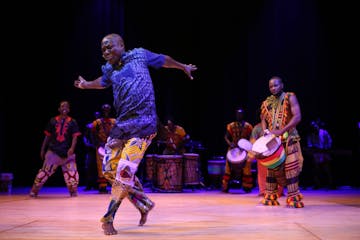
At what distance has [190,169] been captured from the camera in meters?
11.6

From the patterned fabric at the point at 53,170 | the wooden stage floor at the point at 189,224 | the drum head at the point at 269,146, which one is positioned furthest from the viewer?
the patterned fabric at the point at 53,170

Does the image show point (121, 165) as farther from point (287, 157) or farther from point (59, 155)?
point (59, 155)

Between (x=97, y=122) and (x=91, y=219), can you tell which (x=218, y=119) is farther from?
(x=91, y=219)

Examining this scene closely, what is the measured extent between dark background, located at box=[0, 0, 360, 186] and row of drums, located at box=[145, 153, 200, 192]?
2040mm

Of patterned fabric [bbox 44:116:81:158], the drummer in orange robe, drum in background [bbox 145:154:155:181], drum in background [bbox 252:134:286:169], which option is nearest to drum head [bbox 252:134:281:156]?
drum in background [bbox 252:134:286:169]

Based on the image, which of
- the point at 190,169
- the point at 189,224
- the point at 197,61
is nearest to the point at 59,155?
the point at 190,169

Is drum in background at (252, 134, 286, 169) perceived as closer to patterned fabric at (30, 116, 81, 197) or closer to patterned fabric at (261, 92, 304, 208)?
patterned fabric at (261, 92, 304, 208)

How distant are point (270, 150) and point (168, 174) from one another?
5.12 meters

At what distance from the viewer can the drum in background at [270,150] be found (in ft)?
21.3

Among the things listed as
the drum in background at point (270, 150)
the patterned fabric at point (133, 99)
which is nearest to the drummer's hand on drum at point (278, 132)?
the drum in background at point (270, 150)

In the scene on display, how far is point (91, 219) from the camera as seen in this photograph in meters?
5.28

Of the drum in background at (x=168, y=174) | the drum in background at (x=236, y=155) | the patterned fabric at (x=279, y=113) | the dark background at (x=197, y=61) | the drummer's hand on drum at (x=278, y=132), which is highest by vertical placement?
the dark background at (x=197, y=61)

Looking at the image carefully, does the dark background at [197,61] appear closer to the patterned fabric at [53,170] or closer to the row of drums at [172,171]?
the row of drums at [172,171]

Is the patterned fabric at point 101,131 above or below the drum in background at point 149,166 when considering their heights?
above
